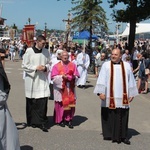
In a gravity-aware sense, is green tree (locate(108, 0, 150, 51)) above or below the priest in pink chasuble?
above

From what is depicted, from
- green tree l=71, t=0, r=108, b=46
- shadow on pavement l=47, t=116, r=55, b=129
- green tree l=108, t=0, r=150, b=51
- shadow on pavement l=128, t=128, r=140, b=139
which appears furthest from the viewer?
green tree l=71, t=0, r=108, b=46

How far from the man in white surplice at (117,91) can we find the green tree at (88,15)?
22129 mm

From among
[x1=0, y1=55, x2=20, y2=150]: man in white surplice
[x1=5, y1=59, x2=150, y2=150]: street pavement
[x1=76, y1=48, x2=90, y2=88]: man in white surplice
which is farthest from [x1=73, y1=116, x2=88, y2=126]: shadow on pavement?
[x1=76, y1=48, x2=90, y2=88]: man in white surplice

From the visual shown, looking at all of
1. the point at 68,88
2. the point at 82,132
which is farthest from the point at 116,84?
the point at 68,88

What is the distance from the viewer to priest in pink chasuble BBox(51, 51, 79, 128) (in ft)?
25.1

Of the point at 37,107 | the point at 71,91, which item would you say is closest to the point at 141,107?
the point at 71,91

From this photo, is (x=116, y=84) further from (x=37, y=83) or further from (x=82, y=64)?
(x=82, y=64)

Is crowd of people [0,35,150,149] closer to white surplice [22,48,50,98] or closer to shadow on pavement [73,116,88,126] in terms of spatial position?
white surplice [22,48,50,98]

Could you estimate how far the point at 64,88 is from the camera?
304 inches

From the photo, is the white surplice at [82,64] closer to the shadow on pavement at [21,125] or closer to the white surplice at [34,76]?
the shadow on pavement at [21,125]

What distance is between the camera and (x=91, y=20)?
Result: 29297 mm

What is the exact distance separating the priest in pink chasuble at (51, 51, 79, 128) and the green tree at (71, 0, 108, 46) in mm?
21117

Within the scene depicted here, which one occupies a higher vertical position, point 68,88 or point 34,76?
point 34,76

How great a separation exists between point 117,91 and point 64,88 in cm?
149
